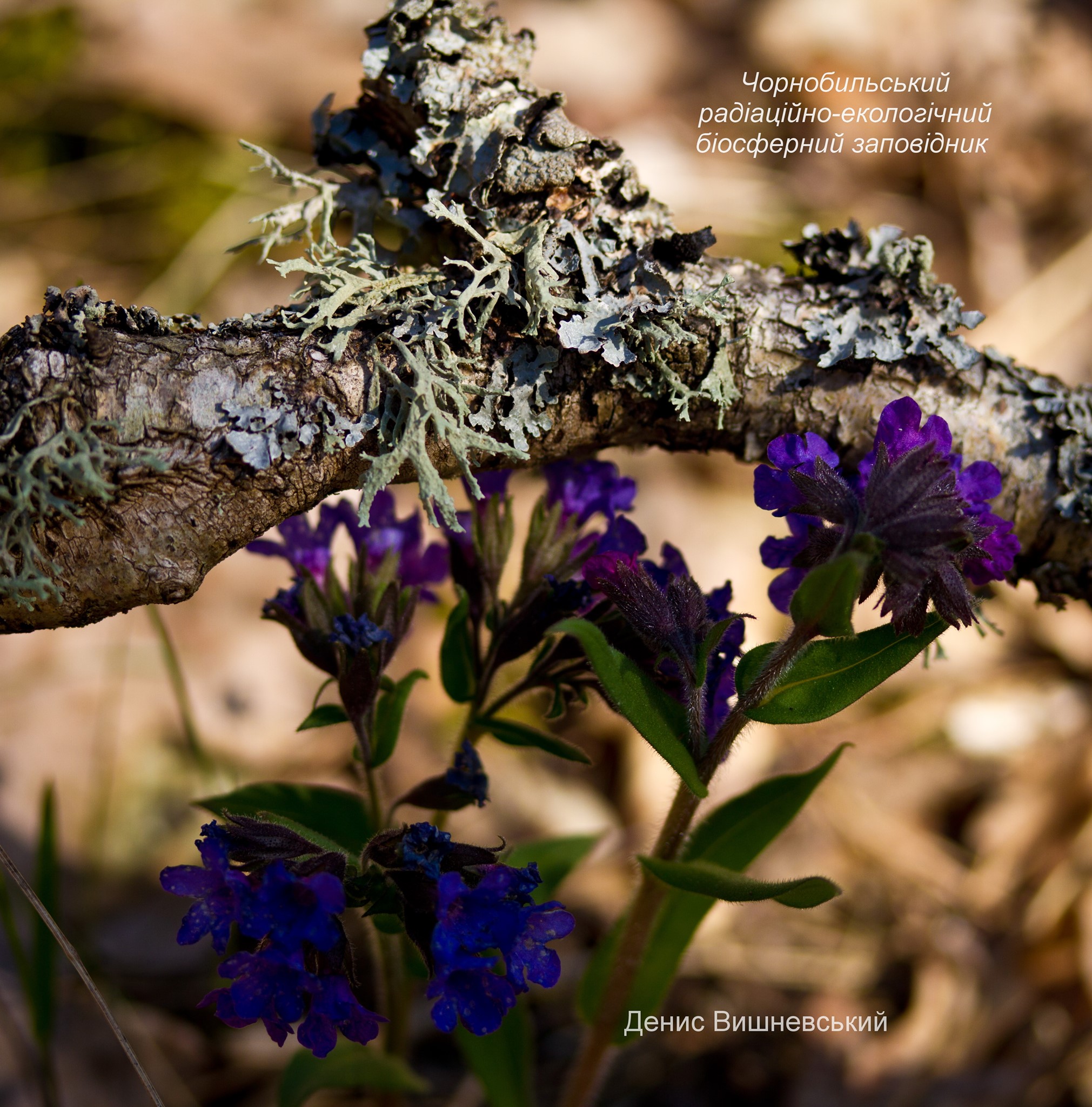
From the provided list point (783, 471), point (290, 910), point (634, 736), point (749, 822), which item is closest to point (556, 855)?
point (749, 822)

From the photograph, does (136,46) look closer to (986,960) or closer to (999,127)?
(999,127)

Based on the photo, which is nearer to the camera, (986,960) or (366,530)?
(366,530)

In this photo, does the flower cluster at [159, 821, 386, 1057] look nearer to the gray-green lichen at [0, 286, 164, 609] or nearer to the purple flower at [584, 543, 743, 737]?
the gray-green lichen at [0, 286, 164, 609]

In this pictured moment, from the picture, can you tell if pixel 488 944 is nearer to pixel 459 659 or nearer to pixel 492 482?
pixel 459 659

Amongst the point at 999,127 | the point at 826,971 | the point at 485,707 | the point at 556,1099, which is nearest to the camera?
the point at 485,707

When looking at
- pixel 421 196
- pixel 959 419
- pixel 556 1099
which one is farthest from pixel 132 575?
pixel 556 1099

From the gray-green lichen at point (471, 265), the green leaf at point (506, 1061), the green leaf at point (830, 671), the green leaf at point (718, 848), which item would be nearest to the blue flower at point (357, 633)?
the gray-green lichen at point (471, 265)

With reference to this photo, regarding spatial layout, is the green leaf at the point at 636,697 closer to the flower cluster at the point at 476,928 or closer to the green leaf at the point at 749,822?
the flower cluster at the point at 476,928

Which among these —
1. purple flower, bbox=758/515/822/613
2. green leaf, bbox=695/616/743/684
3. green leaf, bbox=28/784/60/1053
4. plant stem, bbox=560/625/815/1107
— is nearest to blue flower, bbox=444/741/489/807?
plant stem, bbox=560/625/815/1107
